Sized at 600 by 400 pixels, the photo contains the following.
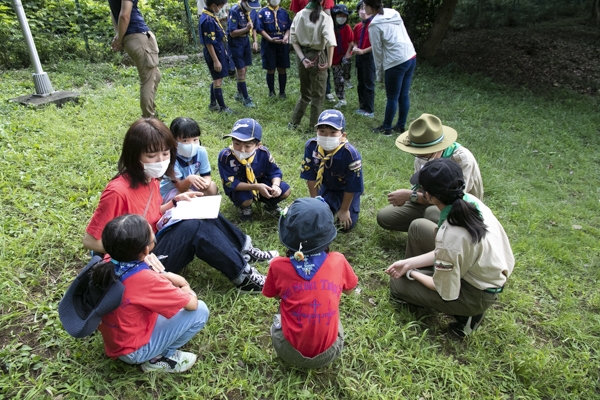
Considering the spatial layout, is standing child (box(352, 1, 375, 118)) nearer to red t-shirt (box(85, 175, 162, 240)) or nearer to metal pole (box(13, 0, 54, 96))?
metal pole (box(13, 0, 54, 96))

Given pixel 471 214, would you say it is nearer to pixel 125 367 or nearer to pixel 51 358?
pixel 125 367

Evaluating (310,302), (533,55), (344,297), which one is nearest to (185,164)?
(344,297)

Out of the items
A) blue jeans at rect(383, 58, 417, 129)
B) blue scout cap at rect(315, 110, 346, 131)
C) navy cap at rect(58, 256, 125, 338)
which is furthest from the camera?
blue jeans at rect(383, 58, 417, 129)

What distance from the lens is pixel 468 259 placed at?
2107mm

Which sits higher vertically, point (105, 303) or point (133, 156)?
point (133, 156)

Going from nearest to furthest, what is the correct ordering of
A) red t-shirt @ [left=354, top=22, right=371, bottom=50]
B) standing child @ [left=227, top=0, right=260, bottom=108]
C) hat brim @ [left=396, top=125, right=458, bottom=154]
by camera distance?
hat brim @ [left=396, top=125, right=458, bottom=154]
standing child @ [left=227, top=0, right=260, bottom=108]
red t-shirt @ [left=354, top=22, right=371, bottom=50]

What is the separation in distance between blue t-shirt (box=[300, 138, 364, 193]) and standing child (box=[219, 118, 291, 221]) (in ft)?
1.03

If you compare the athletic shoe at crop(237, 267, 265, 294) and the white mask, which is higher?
the white mask

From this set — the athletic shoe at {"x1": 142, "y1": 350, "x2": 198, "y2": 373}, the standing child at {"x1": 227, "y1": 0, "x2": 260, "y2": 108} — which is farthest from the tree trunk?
the athletic shoe at {"x1": 142, "y1": 350, "x2": 198, "y2": 373}

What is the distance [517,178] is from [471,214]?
3.28 metres

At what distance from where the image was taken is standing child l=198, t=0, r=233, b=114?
5.39 meters

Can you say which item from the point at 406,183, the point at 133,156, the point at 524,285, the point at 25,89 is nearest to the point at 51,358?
the point at 133,156

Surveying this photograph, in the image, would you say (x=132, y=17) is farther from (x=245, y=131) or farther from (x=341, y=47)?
(x=341, y=47)

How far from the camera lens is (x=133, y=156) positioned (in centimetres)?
224
